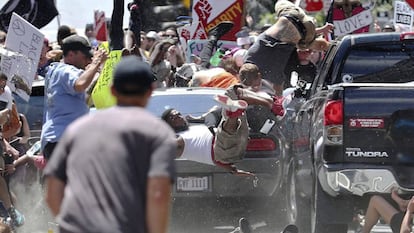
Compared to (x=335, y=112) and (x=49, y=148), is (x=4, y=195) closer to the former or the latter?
(x=49, y=148)

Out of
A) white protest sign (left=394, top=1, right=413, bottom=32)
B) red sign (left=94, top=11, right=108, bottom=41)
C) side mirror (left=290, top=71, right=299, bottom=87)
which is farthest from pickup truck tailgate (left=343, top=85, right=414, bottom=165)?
red sign (left=94, top=11, right=108, bottom=41)

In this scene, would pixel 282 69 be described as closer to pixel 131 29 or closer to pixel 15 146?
pixel 131 29

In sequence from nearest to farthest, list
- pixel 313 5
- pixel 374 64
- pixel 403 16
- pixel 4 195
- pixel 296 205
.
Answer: pixel 374 64
pixel 296 205
pixel 4 195
pixel 403 16
pixel 313 5

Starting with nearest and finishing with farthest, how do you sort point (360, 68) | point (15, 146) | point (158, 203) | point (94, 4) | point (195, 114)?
1. point (158, 203)
2. point (360, 68)
3. point (195, 114)
4. point (15, 146)
5. point (94, 4)

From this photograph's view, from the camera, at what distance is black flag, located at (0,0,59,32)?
16391 mm

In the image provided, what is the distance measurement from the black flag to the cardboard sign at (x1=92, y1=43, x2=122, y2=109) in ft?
18.1

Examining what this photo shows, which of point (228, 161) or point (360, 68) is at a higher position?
point (360, 68)

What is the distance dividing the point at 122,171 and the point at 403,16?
14037 millimetres

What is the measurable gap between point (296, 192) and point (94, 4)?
23.6 ft

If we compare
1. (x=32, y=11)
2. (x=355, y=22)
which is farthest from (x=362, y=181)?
(x=355, y=22)

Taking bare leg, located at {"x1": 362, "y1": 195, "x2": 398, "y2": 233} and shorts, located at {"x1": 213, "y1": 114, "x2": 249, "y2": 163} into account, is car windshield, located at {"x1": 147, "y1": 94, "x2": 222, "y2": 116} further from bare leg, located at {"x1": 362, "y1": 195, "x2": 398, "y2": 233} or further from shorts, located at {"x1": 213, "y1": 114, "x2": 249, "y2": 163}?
bare leg, located at {"x1": 362, "y1": 195, "x2": 398, "y2": 233}

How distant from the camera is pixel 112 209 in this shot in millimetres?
5633

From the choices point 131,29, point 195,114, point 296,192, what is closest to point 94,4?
point 131,29

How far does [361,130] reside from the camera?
9.88 metres
